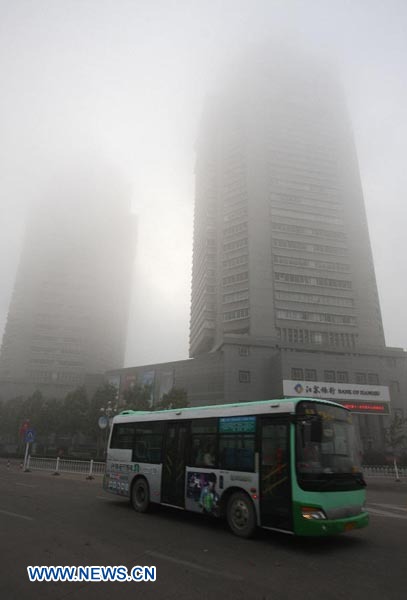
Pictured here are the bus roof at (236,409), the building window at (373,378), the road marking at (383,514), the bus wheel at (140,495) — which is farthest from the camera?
the building window at (373,378)

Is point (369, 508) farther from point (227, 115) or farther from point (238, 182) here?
point (227, 115)

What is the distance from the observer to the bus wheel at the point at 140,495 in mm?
9997

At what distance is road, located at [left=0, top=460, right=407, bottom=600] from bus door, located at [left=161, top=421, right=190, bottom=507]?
589mm

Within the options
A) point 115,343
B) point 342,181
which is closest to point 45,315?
point 115,343

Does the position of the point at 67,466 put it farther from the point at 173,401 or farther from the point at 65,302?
the point at 65,302

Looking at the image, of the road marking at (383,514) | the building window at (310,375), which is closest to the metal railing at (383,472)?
the road marking at (383,514)

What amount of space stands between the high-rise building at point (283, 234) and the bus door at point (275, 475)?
6737 centimetres

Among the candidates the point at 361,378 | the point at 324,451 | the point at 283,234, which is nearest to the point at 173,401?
the point at 361,378

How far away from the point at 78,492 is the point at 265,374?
192 ft

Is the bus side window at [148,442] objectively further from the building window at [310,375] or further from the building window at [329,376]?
the building window at [329,376]

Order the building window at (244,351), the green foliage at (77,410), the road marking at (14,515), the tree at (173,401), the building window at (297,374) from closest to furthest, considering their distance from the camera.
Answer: the road marking at (14,515), the tree at (173,401), the green foliage at (77,410), the building window at (297,374), the building window at (244,351)

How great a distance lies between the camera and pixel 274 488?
6.96 metres

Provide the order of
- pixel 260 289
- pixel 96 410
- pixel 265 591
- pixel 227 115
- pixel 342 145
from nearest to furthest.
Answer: pixel 265 591
pixel 96 410
pixel 260 289
pixel 342 145
pixel 227 115

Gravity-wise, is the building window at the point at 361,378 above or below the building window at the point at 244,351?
below
